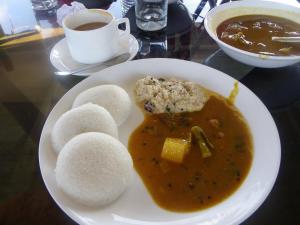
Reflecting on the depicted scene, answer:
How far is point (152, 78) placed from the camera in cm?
120

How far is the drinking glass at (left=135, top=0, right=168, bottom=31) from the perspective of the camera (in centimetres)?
150

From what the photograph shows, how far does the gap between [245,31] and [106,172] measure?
898 mm

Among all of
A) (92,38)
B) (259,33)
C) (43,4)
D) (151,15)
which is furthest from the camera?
(43,4)

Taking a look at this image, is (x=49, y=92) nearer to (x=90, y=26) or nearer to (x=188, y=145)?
(x=90, y=26)

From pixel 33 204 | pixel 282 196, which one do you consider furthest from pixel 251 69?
pixel 33 204

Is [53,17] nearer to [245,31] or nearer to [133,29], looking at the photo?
[133,29]

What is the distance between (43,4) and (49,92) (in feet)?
2.30

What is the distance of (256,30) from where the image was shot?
1345 mm

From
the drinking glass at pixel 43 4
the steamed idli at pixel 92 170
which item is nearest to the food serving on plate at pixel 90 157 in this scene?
the steamed idli at pixel 92 170

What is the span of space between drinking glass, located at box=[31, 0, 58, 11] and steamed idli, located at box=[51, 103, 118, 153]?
99cm

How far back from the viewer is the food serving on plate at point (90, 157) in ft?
2.64

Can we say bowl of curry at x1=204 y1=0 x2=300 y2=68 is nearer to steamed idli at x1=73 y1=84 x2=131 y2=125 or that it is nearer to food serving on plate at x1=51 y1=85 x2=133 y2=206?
steamed idli at x1=73 y1=84 x2=131 y2=125

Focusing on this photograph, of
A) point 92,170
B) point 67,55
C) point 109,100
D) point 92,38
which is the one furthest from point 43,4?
point 92,170

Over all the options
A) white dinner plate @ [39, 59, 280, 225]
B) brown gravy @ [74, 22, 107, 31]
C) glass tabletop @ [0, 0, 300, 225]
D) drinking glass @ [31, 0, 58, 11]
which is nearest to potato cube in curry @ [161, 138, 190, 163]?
white dinner plate @ [39, 59, 280, 225]
